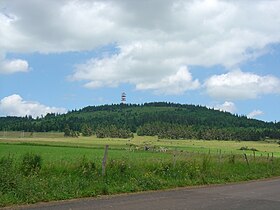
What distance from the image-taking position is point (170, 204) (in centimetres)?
1291

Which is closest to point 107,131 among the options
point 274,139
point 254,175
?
point 274,139

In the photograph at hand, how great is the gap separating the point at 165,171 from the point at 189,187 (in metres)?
1.77

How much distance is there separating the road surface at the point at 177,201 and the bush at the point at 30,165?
3322mm

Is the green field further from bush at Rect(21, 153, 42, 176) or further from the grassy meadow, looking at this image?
bush at Rect(21, 153, 42, 176)

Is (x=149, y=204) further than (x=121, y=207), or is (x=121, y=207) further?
(x=149, y=204)

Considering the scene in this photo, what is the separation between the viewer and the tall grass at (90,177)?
43.2 ft

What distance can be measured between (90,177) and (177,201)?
4.29 metres

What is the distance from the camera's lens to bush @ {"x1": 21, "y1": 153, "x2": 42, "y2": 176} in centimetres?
1559

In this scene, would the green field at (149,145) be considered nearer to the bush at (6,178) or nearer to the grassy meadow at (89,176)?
the grassy meadow at (89,176)

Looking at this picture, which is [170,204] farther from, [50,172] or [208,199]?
[50,172]

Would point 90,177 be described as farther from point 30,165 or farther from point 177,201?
point 177,201

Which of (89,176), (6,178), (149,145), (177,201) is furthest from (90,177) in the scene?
(149,145)

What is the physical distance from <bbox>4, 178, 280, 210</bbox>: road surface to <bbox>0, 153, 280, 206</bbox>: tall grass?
34.2 inches

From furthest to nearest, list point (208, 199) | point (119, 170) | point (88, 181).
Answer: point (119, 170) < point (88, 181) < point (208, 199)
